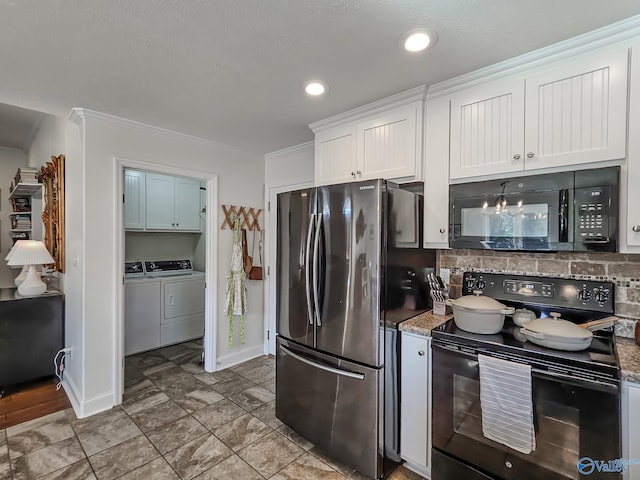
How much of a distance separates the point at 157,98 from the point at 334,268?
5.60ft

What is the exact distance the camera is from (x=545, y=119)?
1.66 m

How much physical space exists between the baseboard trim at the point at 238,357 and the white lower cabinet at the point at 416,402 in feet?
7.09

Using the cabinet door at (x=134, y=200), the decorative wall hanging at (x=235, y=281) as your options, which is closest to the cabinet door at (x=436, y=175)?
the decorative wall hanging at (x=235, y=281)

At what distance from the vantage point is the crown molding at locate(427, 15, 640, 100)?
1.44 m

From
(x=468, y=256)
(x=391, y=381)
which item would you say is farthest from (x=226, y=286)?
(x=468, y=256)

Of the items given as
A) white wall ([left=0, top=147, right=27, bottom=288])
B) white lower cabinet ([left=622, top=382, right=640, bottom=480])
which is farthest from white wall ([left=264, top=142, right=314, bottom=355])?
white wall ([left=0, top=147, right=27, bottom=288])

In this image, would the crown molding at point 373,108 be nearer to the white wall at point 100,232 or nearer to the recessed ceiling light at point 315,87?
the recessed ceiling light at point 315,87

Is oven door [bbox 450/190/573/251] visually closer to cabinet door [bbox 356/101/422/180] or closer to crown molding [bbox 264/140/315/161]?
cabinet door [bbox 356/101/422/180]

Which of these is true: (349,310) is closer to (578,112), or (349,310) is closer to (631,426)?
(631,426)

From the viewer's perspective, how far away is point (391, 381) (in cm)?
186

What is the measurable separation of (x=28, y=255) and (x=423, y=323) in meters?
3.44

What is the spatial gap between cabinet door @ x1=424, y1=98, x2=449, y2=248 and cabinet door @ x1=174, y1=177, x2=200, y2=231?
3.36m

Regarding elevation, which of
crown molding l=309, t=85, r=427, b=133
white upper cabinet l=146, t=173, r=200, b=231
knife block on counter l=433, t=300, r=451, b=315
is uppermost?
crown molding l=309, t=85, r=427, b=133

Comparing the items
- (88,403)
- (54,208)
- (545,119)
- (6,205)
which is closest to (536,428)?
(545,119)
